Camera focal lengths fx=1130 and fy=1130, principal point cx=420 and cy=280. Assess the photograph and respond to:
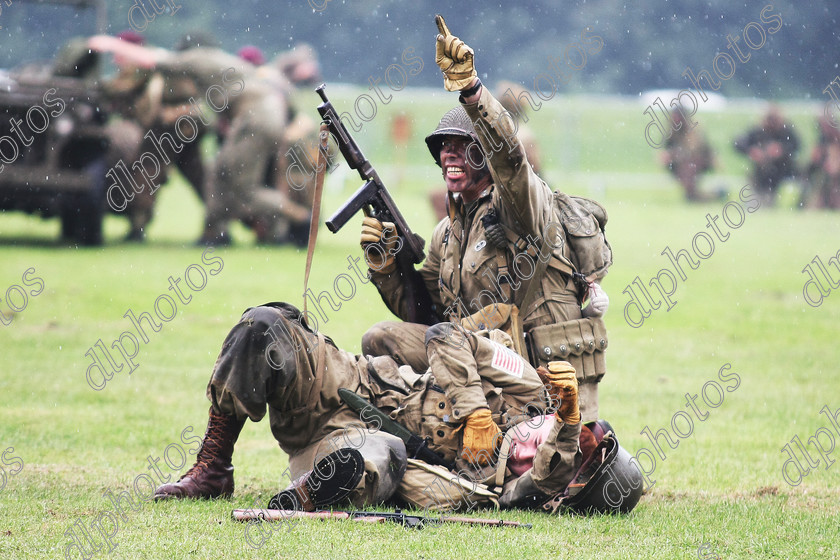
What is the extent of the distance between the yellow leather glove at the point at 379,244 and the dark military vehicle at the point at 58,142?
35.8ft

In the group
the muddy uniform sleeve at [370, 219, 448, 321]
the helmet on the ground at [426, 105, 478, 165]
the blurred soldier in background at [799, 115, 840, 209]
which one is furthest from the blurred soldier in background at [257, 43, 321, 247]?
the blurred soldier in background at [799, 115, 840, 209]

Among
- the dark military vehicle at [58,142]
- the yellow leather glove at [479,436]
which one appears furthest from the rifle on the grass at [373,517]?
the dark military vehicle at [58,142]

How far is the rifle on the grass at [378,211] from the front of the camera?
5.86m

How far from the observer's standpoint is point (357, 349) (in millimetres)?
10633

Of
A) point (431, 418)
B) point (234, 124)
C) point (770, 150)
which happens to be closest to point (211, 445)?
point (431, 418)

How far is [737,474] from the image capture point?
652 centimetres

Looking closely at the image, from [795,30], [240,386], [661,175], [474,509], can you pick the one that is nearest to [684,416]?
[474,509]

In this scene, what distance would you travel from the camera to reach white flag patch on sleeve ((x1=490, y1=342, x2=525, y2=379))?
17.6 ft

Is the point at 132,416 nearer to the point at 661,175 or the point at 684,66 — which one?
the point at 661,175

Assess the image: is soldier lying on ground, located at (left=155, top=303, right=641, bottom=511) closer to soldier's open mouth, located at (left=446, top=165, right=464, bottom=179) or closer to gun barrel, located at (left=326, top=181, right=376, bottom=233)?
gun barrel, located at (left=326, top=181, right=376, bottom=233)

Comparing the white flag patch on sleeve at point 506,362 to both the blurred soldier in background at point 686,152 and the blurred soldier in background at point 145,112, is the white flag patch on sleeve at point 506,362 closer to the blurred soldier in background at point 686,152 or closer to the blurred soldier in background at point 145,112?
the blurred soldier in background at point 145,112

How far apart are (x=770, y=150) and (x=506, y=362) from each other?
27.0 metres

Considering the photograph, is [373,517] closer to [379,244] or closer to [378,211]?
[379,244]

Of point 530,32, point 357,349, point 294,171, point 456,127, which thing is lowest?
point 357,349
